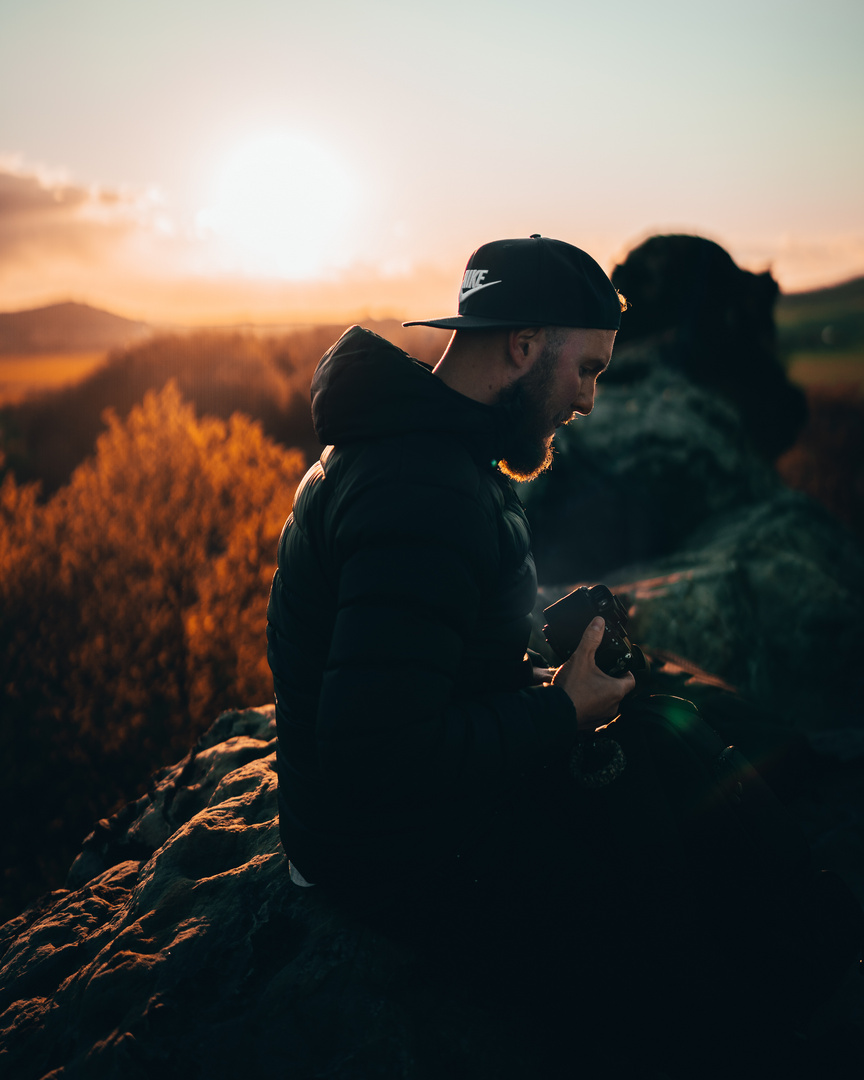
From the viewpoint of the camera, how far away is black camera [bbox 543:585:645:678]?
5.65ft

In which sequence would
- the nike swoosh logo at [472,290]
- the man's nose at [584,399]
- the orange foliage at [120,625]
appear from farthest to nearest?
the orange foliage at [120,625] < the man's nose at [584,399] < the nike swoosh logo at [472,290]

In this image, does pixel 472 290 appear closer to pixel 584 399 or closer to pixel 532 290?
pixel 532 290

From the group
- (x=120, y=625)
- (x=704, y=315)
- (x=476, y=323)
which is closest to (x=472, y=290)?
(x=476, y=323)

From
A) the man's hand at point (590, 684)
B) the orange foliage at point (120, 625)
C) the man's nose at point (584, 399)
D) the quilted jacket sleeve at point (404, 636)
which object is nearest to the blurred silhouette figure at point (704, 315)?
the orange foliage at point (120, 625)

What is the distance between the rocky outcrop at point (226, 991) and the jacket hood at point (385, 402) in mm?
1417

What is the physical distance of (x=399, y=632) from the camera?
1.20 meters

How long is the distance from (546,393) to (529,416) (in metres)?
0.09

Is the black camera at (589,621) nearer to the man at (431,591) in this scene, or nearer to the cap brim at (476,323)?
the man at (431,591)

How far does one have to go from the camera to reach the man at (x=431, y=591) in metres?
1.22

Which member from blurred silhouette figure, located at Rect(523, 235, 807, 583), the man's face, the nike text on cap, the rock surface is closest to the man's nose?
the man's face

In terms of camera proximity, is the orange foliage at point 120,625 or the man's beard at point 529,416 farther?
the orange foliage at point 120,625

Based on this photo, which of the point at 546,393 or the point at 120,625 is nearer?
the point at 546,393

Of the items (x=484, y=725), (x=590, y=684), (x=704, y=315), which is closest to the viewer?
(x=484, y=725)

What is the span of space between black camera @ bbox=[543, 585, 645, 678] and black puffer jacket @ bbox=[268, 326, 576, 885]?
148 mm
